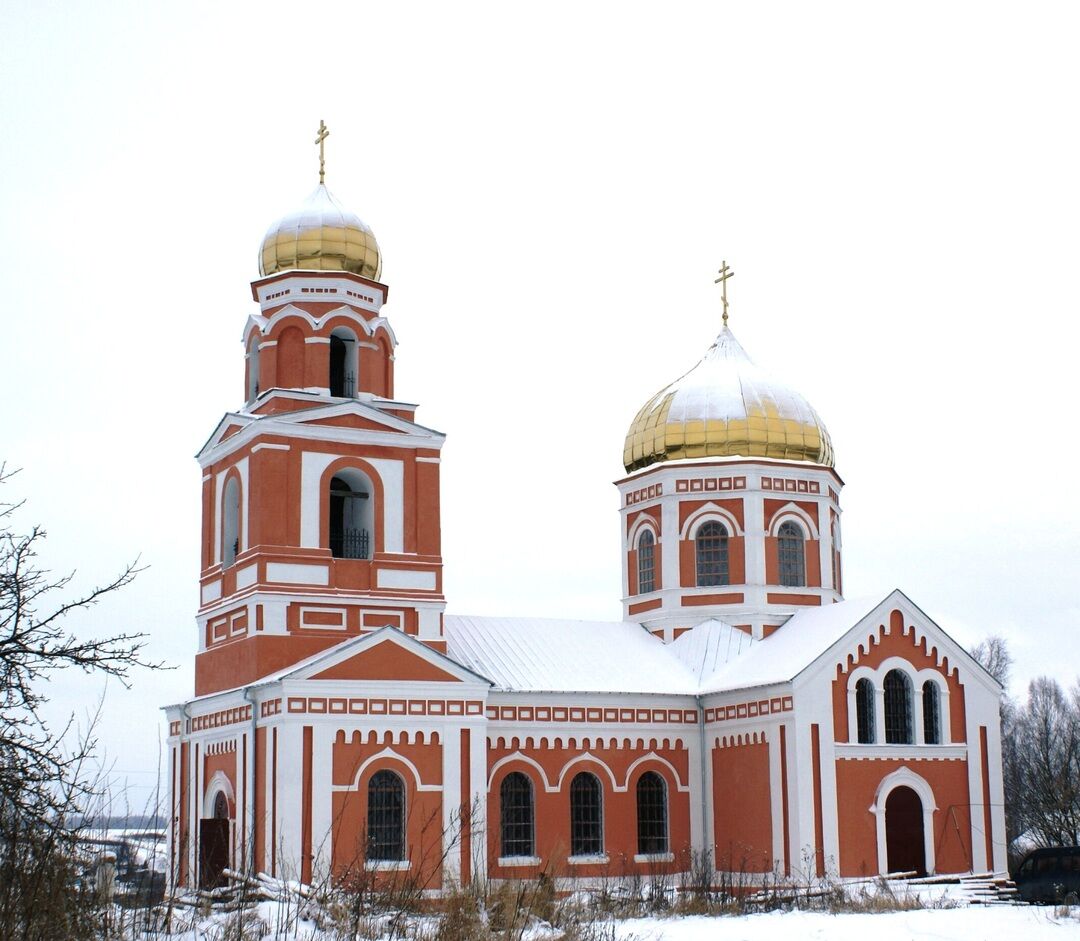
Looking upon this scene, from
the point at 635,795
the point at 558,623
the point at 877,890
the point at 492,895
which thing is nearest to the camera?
the point at 492,895

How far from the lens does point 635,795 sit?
90.5 ft

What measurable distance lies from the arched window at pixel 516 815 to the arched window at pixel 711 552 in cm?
664

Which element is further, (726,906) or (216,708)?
(216,708)

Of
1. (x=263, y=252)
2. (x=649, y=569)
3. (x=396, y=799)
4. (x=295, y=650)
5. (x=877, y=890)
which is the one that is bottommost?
(x=877, y=890)

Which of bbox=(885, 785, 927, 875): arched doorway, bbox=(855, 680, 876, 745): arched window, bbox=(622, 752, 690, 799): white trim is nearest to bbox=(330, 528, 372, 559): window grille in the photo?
bbox=(622, 752, 690, 799): white trim

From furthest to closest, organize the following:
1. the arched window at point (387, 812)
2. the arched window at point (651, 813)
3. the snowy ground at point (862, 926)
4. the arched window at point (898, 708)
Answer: the arched window at point (651, 813) < the arched window at point (898, 708) < the arched window at point (387, 812) < the snowy ground at point (862, 926)

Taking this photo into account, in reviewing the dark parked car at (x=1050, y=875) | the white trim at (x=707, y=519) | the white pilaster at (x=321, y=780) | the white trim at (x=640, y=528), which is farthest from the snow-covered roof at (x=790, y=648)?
the white pilaster at (x=321, y=780)

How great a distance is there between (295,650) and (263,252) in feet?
24.9

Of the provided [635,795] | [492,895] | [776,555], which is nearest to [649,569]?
[776,555]

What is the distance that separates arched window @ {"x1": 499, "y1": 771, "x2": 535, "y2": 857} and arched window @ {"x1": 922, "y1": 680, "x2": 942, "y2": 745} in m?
7.35

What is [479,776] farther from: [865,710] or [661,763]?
[865,710]

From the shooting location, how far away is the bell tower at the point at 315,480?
25.1 metres

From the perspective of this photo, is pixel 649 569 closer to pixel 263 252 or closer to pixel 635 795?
pixel 635 795

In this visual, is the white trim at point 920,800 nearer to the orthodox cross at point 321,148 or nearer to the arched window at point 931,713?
the arched window at point 931,713
